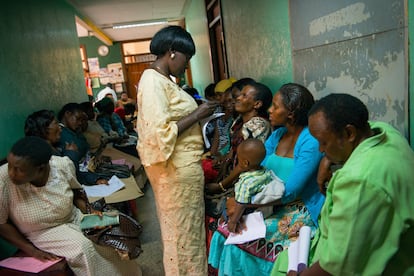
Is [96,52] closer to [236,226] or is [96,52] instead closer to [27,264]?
[27,264]

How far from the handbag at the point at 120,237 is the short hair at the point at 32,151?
1.69 feet

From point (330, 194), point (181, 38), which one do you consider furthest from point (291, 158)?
point (181, 38)

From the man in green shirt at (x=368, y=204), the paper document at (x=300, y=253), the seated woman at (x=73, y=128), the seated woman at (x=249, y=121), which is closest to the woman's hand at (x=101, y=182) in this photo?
the seated woman at (x=73, y=128)

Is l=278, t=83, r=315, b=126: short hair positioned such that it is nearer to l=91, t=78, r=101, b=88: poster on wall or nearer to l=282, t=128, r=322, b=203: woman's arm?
l=282, t=128, r=322, b=203: woman's arm

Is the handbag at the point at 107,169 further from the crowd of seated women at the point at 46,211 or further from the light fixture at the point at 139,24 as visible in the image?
the light fixture at the point at 139,24

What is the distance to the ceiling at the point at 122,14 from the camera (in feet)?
20.5

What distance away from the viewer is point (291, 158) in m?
1.72

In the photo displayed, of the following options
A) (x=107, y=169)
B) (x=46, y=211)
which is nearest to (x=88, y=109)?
(x=107, y=169)

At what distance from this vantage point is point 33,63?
3.61 m

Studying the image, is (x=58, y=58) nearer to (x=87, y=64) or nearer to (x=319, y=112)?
(x=319, y=112)

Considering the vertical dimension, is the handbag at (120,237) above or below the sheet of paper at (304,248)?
below

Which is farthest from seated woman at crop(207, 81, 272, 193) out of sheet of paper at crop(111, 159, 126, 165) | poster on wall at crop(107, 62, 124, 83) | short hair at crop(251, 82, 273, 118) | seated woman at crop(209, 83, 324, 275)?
poster on wall at crop(107, 62, 124, 83)

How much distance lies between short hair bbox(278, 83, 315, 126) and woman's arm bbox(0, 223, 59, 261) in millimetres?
1485

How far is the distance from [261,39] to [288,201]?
5.24ft
